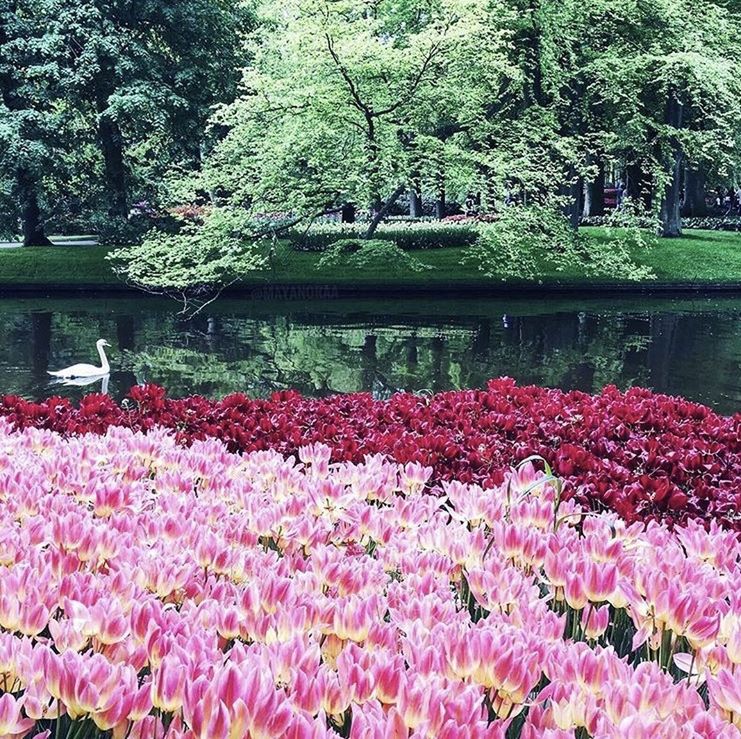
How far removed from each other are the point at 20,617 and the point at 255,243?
55.0ft

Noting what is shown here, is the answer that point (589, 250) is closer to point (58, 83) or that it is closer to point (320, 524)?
point (58, 83)

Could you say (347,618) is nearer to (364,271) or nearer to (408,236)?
(364,271)

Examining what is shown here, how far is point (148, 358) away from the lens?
561 inches

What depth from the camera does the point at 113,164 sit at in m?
24.0

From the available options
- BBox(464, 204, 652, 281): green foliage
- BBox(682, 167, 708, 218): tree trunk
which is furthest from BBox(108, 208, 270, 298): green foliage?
BBox(682, 167, 708, 218): tree trunk

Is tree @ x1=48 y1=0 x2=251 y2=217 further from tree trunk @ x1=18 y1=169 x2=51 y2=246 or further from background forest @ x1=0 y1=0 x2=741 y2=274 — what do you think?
tree trunk @ x1=18 y1=169 x2=51 y2=246

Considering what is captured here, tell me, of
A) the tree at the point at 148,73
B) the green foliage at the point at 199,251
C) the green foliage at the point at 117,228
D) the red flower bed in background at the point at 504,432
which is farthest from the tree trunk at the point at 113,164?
the red flower bed in background at the point at 504,432

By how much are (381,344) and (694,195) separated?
29106 millimetres

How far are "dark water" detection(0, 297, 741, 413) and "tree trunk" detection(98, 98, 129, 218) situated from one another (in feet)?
9.80

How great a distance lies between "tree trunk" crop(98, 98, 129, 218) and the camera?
75.9 ft

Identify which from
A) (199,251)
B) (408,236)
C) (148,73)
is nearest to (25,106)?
(148,73)

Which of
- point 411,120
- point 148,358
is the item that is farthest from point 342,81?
point 148,358

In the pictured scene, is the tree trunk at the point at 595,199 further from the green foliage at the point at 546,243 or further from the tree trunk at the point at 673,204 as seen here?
the green foliage at the point at 546,243

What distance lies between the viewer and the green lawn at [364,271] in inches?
873
